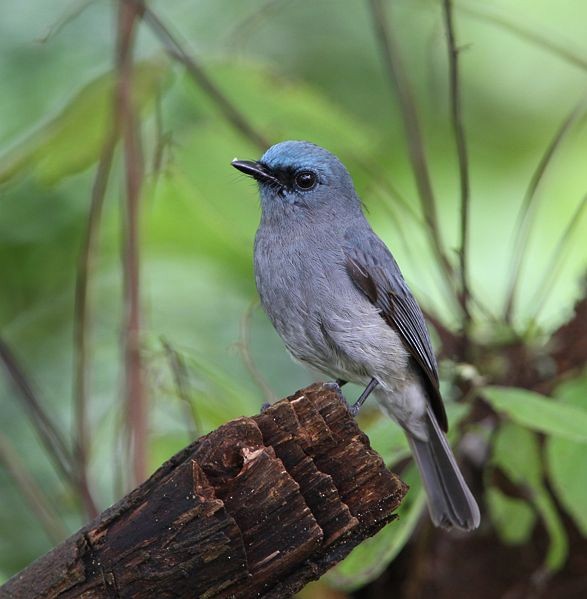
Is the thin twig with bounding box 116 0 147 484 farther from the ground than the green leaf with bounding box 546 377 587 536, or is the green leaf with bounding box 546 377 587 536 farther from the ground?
the thin twig with bounding box 116 0 147 484

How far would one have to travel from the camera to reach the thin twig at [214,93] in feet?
12.6

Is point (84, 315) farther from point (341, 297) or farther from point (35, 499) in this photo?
point (341, 297)

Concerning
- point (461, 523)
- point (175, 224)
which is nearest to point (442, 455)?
point (461, 523)

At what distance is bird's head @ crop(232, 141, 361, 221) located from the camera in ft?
11.3

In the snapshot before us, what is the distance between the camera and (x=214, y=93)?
3896mm

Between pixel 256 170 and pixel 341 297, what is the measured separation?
0.54 meters

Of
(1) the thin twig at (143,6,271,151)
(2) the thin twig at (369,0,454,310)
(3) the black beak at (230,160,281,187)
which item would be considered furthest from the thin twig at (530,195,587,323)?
(1) the thin twig at (143,6,271,151)

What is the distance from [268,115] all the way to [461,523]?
68.4 inches

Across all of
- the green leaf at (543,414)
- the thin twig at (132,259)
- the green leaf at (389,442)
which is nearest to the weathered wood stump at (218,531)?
the green leaf at (389,442)

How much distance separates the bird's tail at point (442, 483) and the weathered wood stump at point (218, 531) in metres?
1.18

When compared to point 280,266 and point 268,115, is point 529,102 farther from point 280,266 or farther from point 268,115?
point 280,266

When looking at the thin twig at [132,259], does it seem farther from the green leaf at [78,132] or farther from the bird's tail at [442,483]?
the bird's tail at [442,483]

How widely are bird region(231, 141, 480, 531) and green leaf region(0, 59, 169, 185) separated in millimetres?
841

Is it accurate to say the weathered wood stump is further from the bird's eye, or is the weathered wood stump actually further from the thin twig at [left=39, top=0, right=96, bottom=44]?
the thin twig at [left=39, top=0, right=96, bottom=44]
